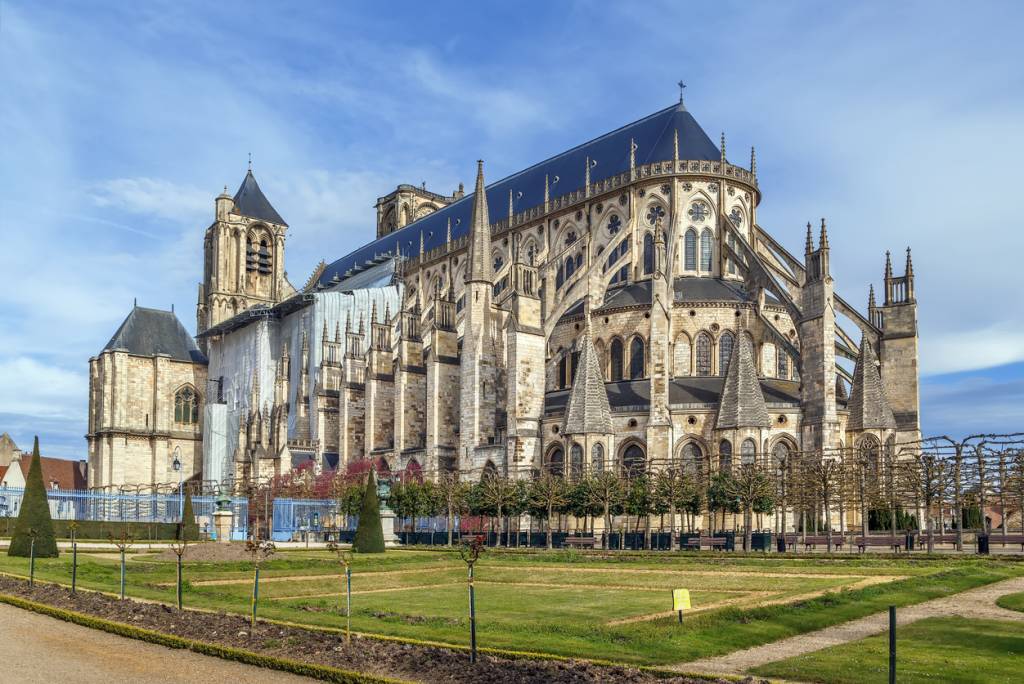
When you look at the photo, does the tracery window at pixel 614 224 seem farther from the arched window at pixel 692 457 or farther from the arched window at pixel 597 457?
the arched window at pixel 692 457

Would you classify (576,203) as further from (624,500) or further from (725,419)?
(624,500)

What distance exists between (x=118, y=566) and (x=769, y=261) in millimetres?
38127

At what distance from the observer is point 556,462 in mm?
48750

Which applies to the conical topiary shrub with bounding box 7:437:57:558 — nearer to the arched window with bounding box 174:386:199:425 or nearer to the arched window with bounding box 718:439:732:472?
the arched window with bounding box 718:439:732:472

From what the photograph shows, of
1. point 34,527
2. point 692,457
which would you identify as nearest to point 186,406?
point 692,457

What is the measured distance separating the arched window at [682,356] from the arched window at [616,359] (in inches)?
104

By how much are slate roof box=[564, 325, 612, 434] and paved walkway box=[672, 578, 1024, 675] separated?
84.7 feet

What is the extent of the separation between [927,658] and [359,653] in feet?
22.6

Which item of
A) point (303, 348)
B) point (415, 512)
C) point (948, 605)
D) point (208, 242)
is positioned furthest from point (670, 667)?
point (208, 242)

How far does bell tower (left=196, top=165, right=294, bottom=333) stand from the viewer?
93375 mm

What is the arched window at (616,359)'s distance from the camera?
172 ft

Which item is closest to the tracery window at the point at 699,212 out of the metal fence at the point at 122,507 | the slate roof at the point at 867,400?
the slate roof at the point at 867,400

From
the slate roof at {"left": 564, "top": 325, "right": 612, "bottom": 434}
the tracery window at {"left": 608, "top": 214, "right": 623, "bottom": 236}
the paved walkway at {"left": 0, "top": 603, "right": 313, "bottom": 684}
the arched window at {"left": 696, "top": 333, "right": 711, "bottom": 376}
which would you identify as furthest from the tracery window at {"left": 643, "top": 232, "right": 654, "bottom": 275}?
the paved walkway at {"left": 0, "top": 603, "right": 313, "bottom": 684}

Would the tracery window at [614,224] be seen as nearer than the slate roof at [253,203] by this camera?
Yes
